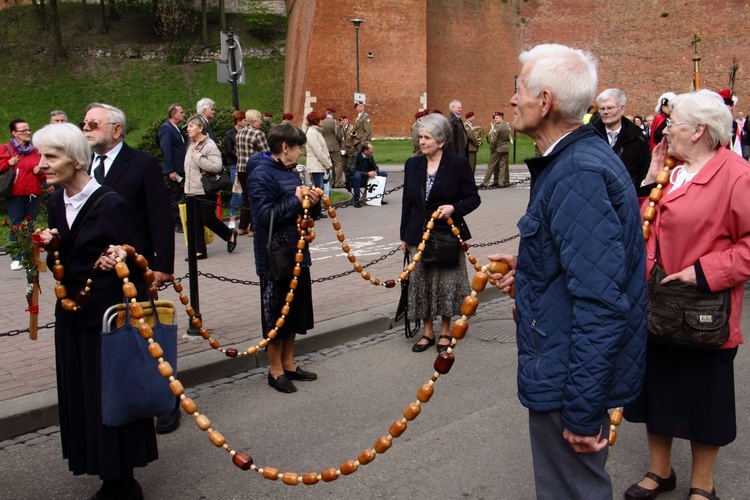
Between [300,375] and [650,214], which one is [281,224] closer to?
[300,375]

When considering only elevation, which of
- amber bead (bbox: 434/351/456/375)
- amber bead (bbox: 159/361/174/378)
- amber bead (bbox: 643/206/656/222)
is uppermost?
amber bead (bbox: 643/206/656/222)

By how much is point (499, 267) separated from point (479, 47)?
46.0 metres

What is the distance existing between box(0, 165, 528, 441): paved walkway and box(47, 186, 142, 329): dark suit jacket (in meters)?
1.56

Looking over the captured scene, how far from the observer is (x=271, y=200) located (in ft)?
17.9

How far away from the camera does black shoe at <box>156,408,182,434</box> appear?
493cm

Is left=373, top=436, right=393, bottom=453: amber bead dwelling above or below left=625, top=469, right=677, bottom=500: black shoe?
above

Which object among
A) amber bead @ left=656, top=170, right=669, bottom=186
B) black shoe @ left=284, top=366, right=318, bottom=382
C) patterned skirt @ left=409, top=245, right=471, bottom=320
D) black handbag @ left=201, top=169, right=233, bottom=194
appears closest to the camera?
→ amber bead @ left=656, top=170, right=669, bottom=186

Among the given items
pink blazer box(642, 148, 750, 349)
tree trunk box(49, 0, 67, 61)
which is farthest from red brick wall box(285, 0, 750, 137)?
pink blazer box(642, 148, 750, 349)

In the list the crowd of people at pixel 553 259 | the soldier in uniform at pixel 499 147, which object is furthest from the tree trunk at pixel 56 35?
the crowd of people at pixel 553 259

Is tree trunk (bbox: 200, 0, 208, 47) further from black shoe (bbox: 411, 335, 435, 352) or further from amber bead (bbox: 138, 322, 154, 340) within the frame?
amber bead (bbox: 138, 322, 154, 340)

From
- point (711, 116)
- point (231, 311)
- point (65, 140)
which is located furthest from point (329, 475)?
point (231, 311)

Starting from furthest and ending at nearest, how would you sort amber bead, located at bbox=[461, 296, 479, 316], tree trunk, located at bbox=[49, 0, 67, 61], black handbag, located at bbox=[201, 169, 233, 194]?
1. tree trunk, located at bbox=[49, 0, 67, 61]
2. black handbag, located at bbox=[201, 169, 233, 194]
3. amber bead, located at bbox=[461, 296, 479, 316]

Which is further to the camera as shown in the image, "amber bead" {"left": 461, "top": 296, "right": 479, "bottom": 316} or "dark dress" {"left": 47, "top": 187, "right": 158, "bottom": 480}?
"dark dress" {"left": 47, "top": 187, "right": 158, "bottom": 480}

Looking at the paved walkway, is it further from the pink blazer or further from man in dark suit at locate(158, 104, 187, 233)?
the pink blazer
